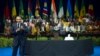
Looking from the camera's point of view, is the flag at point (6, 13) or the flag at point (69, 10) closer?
the flag at point (6, 13)

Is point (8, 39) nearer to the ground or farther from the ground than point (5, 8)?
nearer to the ground

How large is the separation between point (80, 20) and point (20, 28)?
720 centimetres

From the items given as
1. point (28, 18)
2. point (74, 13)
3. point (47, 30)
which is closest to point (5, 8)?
point (28, 18)

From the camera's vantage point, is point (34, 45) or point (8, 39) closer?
point (34, 45)

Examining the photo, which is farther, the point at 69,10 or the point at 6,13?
the point at 69,10

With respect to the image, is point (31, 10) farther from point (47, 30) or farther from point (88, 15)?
point (88, 15)

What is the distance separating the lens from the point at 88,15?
59.0 ft

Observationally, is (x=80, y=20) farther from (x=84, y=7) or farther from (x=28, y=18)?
(x=28, y=18)

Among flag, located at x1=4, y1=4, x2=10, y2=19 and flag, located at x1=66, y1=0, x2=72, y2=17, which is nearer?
→ flag, located at x1=4, y1=4, x2=10, y2=19

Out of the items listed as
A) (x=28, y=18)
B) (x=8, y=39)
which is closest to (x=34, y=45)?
(x=8, y=39)

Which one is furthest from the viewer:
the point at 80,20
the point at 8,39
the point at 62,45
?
the point at 80,20

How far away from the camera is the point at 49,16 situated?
18125 millimetres

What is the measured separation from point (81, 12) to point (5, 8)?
4.13m

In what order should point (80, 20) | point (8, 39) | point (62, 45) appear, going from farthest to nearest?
1. point (80, 20)
2. point (8, 39)
3. point (62, 45)
